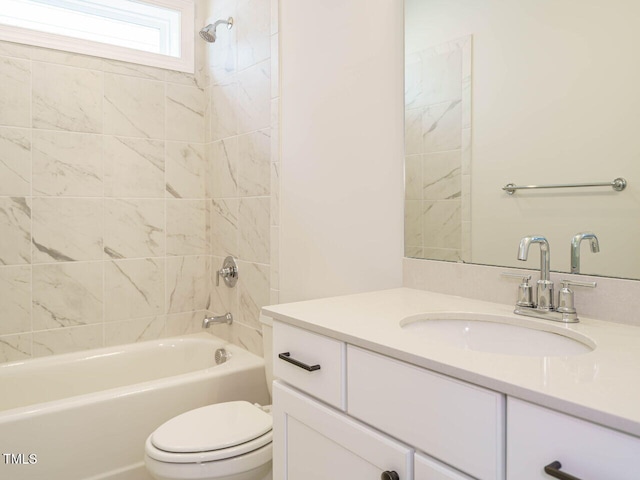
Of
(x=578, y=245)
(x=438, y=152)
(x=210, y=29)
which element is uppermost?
(x=210, y=29)

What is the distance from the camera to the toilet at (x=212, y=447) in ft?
4.76

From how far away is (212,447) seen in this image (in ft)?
4.87

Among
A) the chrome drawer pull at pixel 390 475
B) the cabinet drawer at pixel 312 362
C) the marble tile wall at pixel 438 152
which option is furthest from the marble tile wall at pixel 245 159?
the chrome drawer pull at pixel 390 475

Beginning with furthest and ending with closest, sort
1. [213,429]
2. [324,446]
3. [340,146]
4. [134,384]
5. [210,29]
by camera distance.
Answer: [210,29]
[134,384]
[340,146]
[213,429]
[324,446]

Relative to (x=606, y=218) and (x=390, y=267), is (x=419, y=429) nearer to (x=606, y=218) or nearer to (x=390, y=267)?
(x=606, y=218)

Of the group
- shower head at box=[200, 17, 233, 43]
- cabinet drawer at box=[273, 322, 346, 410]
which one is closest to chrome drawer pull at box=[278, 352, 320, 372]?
cabinet drawer at box=[273, 322, 346, 410]

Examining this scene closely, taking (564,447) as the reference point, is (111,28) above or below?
above

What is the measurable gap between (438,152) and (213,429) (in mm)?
1174

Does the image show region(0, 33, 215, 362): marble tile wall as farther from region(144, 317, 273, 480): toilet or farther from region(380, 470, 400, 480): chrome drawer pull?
region(380, 470, 400, 480): chrome drawer pull

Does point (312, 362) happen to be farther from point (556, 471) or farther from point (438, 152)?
point (438, 152)

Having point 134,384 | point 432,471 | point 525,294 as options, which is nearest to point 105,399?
point 134,384

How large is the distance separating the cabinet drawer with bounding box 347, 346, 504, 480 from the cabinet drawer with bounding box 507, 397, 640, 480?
0.09 ft

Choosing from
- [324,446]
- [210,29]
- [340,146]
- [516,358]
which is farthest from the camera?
[210,29]

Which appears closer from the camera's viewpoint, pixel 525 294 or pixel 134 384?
pixel 525 294
